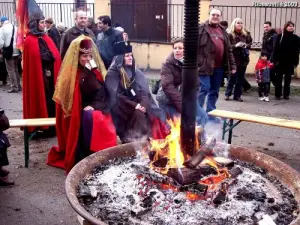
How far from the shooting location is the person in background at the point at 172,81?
5723mm

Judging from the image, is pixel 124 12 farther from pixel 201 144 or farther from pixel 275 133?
pixel 201 144

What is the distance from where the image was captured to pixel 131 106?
5746 mm

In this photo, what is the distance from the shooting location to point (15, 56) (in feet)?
35.3

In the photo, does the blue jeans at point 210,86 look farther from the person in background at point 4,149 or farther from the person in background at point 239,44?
the person in background at point 4,149

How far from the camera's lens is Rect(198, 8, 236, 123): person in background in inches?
282

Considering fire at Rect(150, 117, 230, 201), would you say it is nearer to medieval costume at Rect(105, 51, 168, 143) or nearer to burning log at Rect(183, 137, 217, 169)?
burning log at Rect(183, 137, 217, 169)

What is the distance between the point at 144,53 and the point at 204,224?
456 inches

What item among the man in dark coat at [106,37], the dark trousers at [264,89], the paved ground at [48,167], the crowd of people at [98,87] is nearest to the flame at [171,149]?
the crowd of people at [98,87]

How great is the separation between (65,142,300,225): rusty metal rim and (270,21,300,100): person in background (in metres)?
6.22

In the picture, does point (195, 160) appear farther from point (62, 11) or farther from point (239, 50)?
point (62, 11)

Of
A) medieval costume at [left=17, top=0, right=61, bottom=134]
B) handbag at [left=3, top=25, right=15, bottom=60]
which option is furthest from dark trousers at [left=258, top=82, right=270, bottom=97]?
handbag at [left=3, top=25, right=15, bottom=60]

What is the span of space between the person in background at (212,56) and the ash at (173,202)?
12.4ft

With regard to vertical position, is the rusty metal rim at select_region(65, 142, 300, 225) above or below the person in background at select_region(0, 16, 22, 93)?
below

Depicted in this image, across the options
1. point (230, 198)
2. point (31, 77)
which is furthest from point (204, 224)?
point (31, 77)
